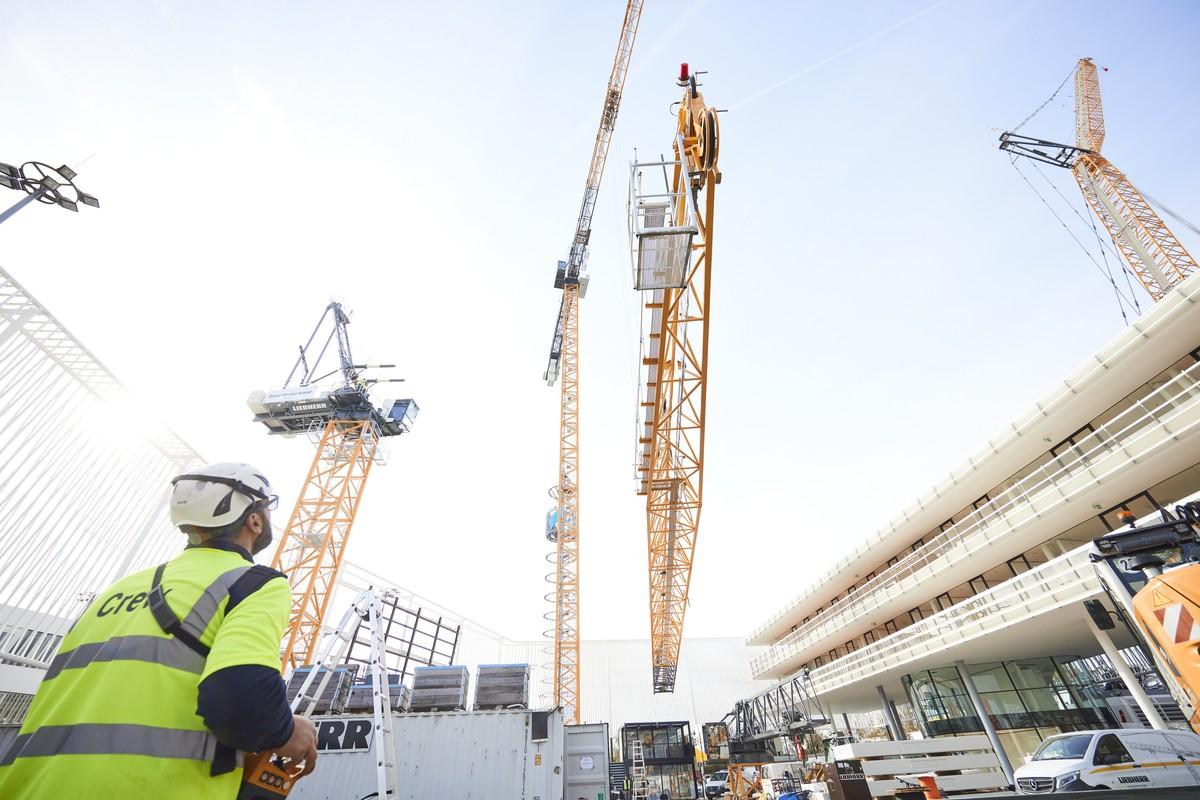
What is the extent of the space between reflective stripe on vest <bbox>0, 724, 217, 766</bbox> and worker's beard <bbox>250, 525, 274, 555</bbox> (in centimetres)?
99

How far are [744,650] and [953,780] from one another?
4050 centimetres

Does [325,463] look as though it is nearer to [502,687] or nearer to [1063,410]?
[502,687]

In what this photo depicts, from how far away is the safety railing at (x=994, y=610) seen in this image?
1406 cm

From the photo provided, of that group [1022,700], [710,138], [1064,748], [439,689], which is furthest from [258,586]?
[1022,700]

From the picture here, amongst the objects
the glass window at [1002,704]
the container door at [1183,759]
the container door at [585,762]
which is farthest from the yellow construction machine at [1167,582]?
the glass window at [1002,704]

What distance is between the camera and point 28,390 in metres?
14.6

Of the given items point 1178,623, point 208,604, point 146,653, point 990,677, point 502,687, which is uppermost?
point 990,677

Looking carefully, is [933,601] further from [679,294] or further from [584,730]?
[679,294]

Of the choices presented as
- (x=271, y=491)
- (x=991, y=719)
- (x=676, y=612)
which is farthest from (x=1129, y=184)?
(x=271, y=491)

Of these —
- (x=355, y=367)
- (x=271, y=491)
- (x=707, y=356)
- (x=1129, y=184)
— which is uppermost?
Result: (x=1129, y=184)

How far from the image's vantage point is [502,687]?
1401cm

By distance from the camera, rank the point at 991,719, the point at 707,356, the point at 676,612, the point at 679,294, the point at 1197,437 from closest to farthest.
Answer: the point at 1197,437 < the point at 679,294 < the point at 707,356 < the point at 991,719 < the point at 676,612

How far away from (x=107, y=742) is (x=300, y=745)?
63 cm

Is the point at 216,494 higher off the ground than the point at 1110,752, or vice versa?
the point at 216,494
